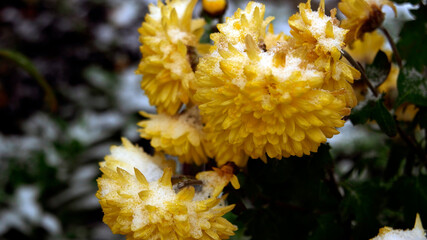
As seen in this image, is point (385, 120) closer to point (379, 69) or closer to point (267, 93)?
point (379, 69)

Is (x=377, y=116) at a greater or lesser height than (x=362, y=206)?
greater

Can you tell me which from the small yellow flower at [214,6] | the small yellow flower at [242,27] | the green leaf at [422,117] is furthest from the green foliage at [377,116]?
the small yellow flower at [214,6]

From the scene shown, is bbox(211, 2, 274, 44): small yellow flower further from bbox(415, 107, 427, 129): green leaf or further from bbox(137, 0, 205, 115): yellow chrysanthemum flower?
bbox(415, 107, 427, 129): green leaf

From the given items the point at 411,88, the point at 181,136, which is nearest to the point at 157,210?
the point at 181,136

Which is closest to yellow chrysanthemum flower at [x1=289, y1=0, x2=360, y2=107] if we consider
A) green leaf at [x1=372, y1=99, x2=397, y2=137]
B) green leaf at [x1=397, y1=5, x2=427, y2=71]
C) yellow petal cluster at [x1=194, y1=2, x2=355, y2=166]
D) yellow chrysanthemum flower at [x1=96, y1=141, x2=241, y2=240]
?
yellow petal cluster at [x1=194, y1=2, x2=355, y2=166]

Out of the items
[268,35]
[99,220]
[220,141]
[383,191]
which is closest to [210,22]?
[268,35]
